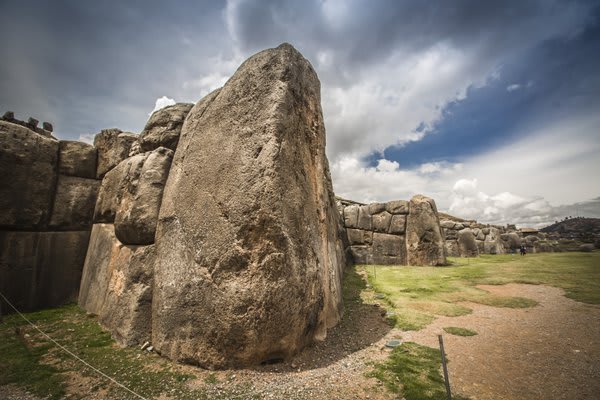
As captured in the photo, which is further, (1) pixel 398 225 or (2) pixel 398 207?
(2) pixel 398 207

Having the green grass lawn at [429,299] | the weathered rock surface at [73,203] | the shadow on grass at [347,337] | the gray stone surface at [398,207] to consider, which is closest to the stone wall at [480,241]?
the gray stone surface at [398,207]

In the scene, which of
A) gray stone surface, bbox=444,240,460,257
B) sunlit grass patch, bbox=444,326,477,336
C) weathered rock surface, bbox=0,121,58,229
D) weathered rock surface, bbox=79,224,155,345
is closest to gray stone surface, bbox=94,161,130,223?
weathered rock surface, bbox=79,224,155,345

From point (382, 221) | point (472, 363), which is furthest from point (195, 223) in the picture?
point (382, 221)

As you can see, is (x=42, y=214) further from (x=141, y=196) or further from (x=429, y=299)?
(x=429, y=299)

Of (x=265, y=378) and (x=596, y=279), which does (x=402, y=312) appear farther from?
(x=596, y=279)

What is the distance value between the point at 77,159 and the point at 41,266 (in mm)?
3519

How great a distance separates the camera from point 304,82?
7.00m

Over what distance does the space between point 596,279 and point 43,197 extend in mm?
21067

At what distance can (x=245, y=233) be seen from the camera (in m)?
5.05

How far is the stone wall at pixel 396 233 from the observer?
17875 mm

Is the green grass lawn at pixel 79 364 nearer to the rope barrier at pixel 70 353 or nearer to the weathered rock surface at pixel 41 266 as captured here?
the rope barrier at pixel 70 353

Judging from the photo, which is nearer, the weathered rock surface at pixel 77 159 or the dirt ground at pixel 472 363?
the dirt ground at pixel 472 363

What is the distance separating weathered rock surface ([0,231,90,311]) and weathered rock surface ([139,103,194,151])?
13.8ft

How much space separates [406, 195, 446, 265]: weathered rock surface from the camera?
17.7 metres
